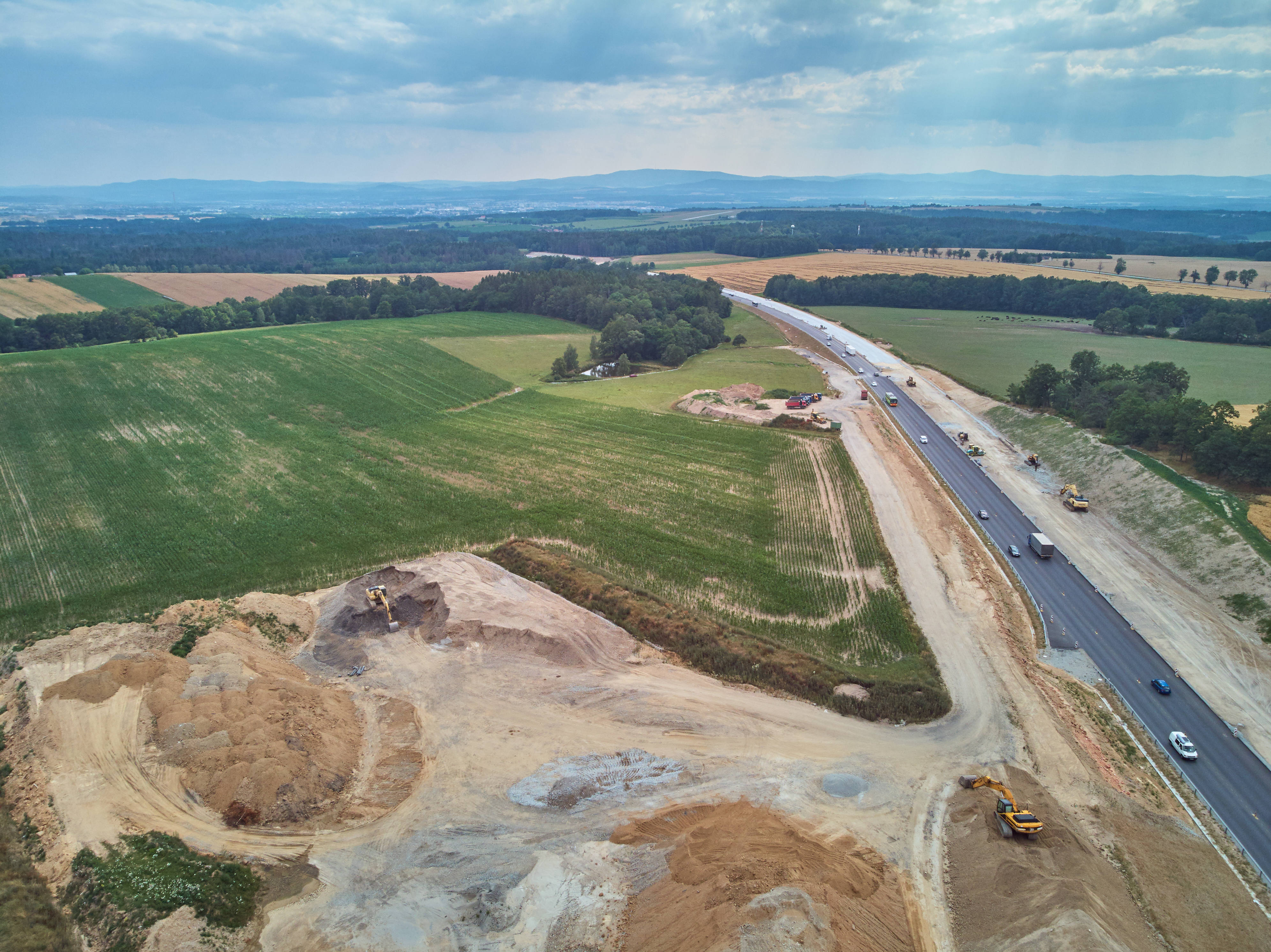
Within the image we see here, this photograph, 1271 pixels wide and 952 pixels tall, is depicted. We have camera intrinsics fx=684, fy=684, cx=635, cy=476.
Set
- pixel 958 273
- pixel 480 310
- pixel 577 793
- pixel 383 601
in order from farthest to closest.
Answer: pixel 958 273, pixel 480 310, pixel 383 601, pixel 577 793

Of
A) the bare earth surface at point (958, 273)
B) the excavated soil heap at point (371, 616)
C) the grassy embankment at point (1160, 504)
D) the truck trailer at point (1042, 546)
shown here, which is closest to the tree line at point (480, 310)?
the bare earth surface at point (958, 273)

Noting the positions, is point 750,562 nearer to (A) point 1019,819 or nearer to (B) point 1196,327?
(A) point 1019,819

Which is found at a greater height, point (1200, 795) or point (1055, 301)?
point (1055, 301)

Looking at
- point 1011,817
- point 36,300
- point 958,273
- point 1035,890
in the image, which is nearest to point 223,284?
point 36,300

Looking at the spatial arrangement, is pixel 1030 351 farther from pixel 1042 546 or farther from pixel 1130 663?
pixel 1130 663

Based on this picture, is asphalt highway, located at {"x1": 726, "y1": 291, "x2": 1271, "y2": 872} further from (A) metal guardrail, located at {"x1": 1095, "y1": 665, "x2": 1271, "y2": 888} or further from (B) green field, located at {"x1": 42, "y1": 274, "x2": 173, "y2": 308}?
(B) green field, located at {"x1": 42, "y1": 274, "x2": 173, "y2": 308}

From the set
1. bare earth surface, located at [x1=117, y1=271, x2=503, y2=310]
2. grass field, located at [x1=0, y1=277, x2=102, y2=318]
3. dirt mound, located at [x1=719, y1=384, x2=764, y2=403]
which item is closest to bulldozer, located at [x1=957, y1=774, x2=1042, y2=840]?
dirt mound, located at [x1=719, y1=384, x2=764, y2=403]

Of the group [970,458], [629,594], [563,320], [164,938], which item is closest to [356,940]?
[164,938]
